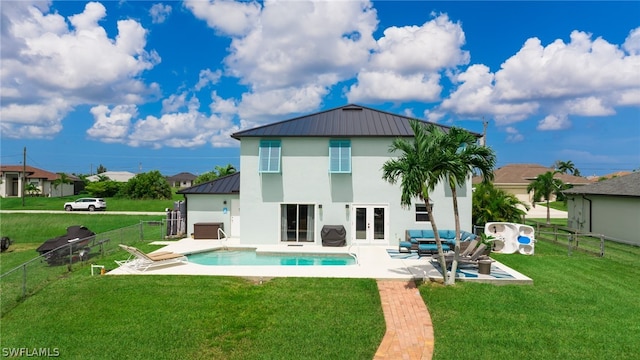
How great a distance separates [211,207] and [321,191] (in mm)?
7138

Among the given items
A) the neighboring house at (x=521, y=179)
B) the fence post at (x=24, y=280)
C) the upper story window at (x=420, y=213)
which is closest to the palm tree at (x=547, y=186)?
the neighboring house at (x=521, y=179)

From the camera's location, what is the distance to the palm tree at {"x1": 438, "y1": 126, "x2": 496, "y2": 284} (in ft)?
34.3

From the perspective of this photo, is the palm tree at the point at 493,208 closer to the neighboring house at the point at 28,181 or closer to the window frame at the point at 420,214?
the window frame at the point at 420,214

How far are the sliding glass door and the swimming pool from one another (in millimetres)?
2217

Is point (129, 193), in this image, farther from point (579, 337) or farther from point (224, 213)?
point (579, 337)

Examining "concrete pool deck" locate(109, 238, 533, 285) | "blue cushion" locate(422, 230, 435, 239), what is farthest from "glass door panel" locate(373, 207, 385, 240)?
"concrete pool deck" locate(109, 238, 533, 285)

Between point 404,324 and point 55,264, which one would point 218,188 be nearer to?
point 55,264

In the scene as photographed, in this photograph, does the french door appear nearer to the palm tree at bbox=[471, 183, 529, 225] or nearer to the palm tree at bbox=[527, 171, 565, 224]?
the palm tree at bbox=[471, 183, 529, 225]

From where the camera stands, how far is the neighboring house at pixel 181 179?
319 feet

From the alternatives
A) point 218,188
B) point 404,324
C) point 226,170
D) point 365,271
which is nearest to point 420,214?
point 365,271

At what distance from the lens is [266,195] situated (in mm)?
18609

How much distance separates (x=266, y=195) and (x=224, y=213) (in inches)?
160

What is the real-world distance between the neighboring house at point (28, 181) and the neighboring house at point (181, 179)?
3711cm

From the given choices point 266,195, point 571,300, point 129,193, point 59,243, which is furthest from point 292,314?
point 129,193
